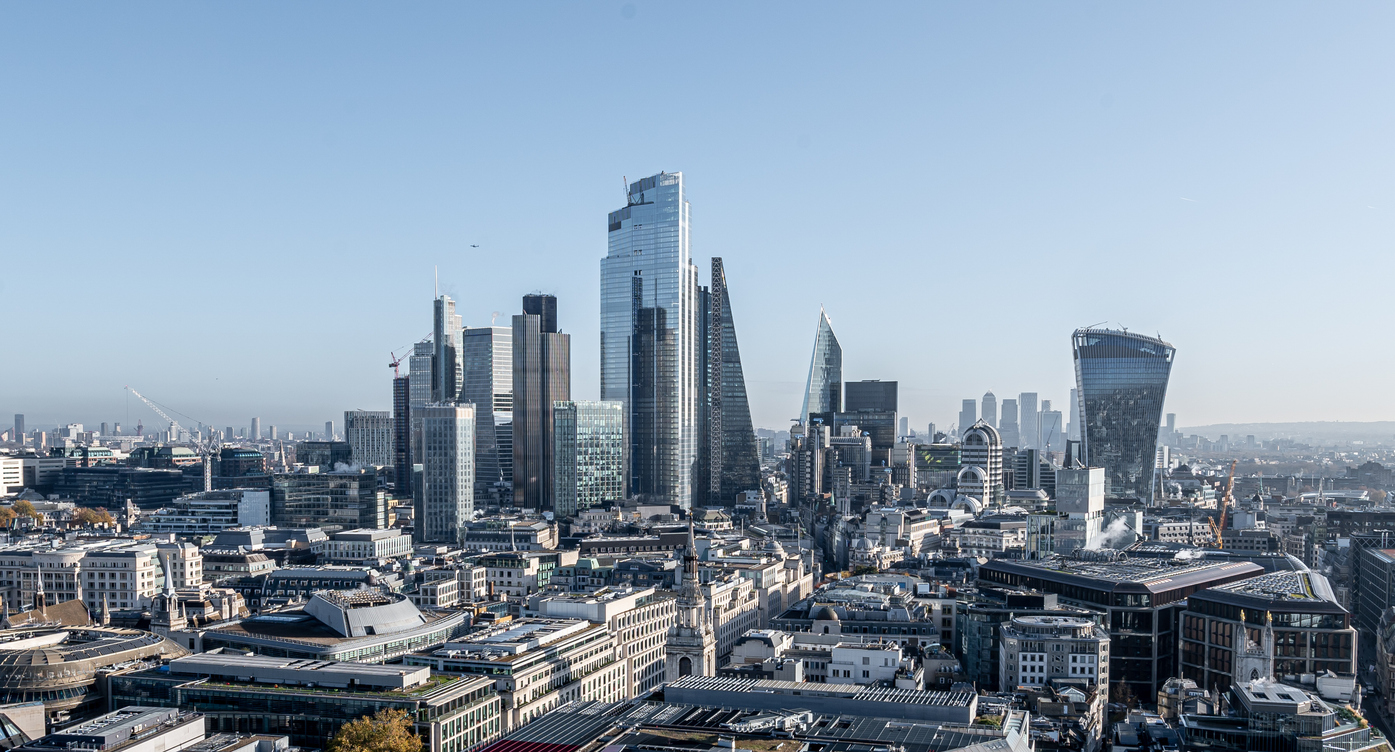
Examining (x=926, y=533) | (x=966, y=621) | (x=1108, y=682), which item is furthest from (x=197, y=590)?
(x=926, y=533)

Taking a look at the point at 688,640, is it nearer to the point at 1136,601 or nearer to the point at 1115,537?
the point at 1136,601

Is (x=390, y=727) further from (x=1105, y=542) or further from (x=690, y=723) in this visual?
(x=1105, y=542)

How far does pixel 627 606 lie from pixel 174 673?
113ft

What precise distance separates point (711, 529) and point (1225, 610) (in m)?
87.5

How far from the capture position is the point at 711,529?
176 metres

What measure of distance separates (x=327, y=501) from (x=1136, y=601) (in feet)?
406

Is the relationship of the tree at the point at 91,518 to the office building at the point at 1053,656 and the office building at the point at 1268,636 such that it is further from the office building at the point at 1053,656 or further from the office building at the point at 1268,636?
the office building at the point at 1268,636

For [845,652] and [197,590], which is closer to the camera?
[845,652]

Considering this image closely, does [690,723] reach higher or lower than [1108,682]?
higher

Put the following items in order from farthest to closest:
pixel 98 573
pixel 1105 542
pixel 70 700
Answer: pixel 1105 542 < pixel 98 573 < pixel 70 700

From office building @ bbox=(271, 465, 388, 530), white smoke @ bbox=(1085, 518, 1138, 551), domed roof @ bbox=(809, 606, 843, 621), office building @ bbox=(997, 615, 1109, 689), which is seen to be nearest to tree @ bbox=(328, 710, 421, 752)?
domed roof @ bbox=(809, 606, 843, 621)

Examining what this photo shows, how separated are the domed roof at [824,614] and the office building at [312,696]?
114 ft

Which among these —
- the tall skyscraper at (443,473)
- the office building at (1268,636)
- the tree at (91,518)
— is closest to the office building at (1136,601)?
the office building at (1268,636)

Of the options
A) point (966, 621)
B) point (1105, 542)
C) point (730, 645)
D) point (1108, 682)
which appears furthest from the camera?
point (1105, 542)
